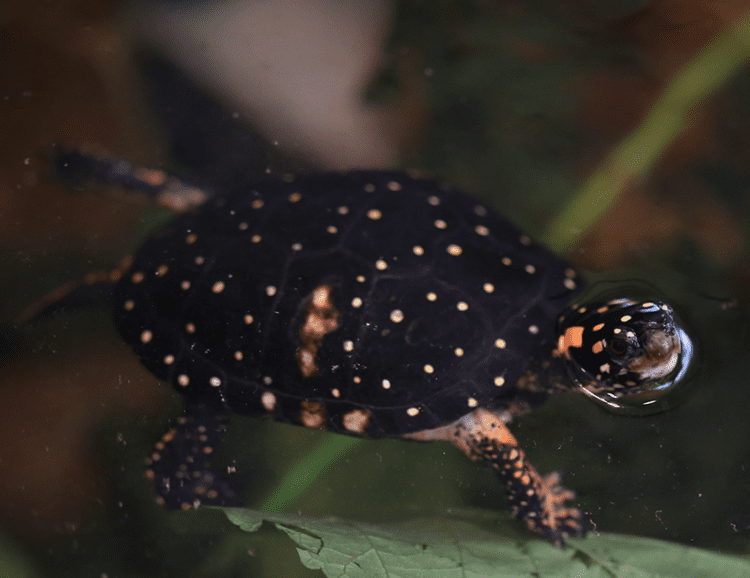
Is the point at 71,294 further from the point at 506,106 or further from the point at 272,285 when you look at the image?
the point at 506,106

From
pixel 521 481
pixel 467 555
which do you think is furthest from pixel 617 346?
pixel 467 555

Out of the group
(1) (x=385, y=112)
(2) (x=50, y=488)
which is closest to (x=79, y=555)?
(2) (x=50, y=488)

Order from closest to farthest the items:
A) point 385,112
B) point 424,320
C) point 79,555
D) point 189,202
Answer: point 424,320
point 79,555
point 189,202
point 385,112

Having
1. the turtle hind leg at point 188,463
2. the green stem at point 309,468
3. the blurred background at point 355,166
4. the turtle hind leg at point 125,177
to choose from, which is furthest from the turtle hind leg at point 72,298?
the green stem at point 309,468

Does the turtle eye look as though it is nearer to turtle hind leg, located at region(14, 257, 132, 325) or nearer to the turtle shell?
the turtle shell

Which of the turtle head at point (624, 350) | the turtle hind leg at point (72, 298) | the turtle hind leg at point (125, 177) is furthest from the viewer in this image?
the turtle hind leg at point (125, 177)

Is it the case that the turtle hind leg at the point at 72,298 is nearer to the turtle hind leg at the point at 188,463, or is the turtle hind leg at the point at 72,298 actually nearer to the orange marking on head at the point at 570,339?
the turtle hind leg at the point at 188,463
